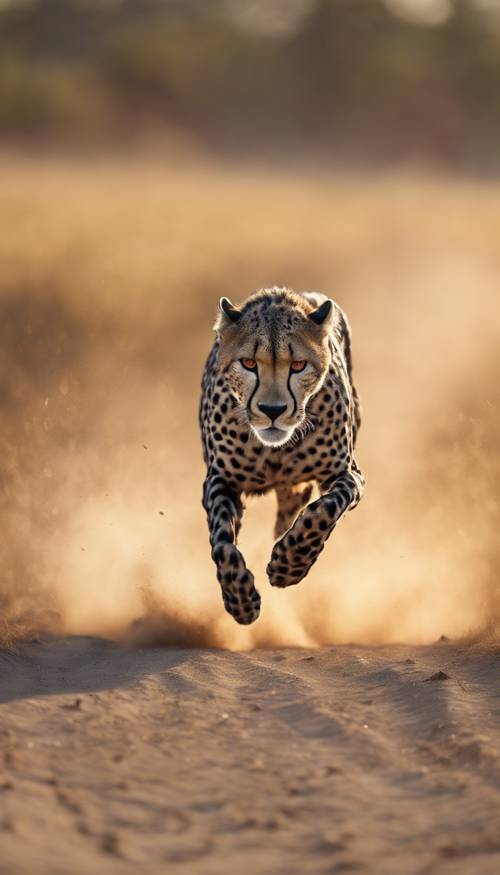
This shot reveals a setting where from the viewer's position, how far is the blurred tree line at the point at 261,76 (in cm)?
3152

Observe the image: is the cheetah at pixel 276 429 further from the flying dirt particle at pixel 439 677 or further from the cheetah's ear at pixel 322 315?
the flying dirt particle at pixel 439 677

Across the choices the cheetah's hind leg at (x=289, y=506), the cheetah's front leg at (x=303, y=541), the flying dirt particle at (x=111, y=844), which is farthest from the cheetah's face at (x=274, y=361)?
the flying dirt particle at (x=111, y=844)

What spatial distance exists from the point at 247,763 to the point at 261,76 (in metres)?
33.1

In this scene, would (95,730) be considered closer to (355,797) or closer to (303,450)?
(355,797)

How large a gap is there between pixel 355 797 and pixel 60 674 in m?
1.90

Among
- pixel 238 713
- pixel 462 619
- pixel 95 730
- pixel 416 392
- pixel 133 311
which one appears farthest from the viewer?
pixel 133 311

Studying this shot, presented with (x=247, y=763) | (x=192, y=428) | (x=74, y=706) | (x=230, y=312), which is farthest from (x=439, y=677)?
(x=192, y=428)

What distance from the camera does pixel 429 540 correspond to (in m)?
8.89

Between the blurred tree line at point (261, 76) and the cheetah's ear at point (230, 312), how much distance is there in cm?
2310

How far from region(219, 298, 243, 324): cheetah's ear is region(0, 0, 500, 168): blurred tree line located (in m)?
23.1

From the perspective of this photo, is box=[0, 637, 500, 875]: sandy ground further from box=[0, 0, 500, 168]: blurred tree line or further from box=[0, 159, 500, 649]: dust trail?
box=[0, 0, 500, 168]: blurred tree line

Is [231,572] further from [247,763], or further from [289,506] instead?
[247,763]

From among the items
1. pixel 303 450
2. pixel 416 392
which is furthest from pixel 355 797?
pixel 416 392

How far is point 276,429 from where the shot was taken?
586 centimetres
